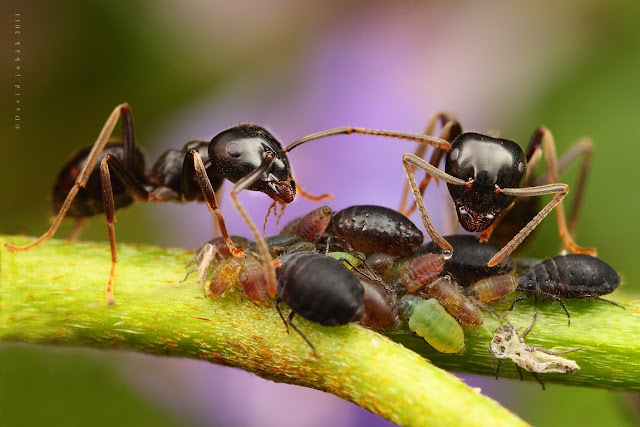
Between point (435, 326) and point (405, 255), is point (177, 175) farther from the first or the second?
point (435, 326)

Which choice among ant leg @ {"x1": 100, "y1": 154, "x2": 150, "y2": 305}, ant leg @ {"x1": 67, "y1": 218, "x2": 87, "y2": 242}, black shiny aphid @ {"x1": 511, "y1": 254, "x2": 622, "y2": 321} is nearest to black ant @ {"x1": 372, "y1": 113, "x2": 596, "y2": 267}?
black shiny aphid @ {"x1": 511, "y1": 254, "x2": 622, "y2": 321}

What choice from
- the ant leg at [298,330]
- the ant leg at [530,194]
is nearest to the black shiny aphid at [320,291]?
the ant leg at [298,330]

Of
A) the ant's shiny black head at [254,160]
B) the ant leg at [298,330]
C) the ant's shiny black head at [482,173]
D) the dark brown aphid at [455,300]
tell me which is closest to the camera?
the ant leg at [298,330]

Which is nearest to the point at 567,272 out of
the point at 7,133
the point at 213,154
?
the point at 213,154

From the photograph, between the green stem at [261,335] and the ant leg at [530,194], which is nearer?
the green stem at [261,335]

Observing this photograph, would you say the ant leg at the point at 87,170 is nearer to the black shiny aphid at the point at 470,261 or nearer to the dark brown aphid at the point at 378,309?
the dark brown aphid at the point at 378,309

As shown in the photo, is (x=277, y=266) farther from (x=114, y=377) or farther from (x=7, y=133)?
(x=7, y=133)

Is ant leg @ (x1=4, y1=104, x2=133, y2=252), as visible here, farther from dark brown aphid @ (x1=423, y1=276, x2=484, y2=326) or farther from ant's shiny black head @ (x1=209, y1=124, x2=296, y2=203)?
dark brown aphid @ (x1=423, y1=276, x2=484, y2=326)
